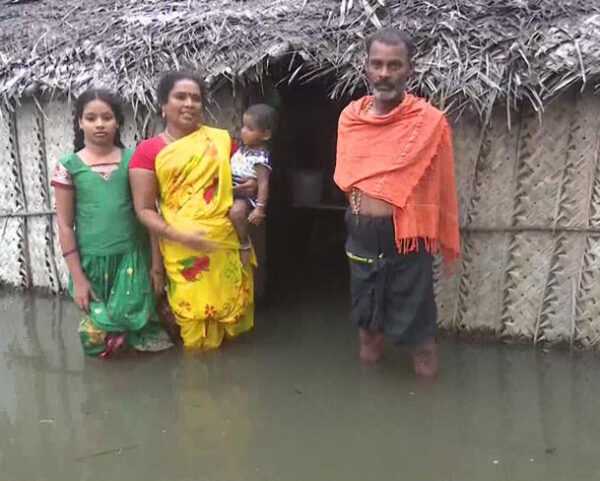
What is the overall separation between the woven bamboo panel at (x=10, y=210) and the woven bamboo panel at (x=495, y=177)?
3210 millimetres

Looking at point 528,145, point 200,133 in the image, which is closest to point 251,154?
point 200,133

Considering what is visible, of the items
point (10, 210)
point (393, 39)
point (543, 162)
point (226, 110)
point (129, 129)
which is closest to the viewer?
point (393, 39)

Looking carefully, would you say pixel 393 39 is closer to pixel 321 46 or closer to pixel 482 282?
pixel 321 46

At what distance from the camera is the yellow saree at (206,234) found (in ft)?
12.6

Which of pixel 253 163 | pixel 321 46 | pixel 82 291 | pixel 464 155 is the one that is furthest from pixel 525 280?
pixel 82 291

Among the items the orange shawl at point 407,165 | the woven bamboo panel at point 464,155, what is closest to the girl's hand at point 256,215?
the orange shawl at point 407,165

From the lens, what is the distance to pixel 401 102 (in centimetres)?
348

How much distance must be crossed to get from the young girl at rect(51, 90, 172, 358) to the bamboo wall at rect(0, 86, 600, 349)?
0.97 metres

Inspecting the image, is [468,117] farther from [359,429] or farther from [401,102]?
[359,429]

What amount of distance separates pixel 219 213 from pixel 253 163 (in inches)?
15.0

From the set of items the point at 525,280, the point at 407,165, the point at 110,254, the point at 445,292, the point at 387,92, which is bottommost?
the point at 445,292

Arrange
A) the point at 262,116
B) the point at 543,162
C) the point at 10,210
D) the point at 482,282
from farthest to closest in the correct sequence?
the point at 10,210 → the point at 482,282 → the point at 262,116 → the point at 543,162

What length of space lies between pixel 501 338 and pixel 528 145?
1137 mm

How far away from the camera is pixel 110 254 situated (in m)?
3.92
